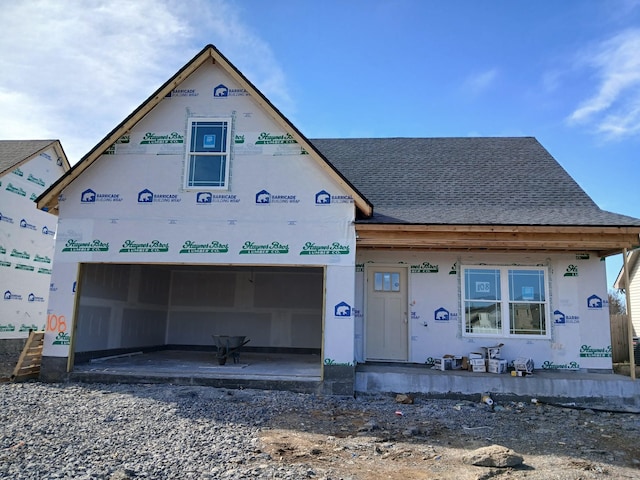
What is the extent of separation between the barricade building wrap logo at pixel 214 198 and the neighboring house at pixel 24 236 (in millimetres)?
9330

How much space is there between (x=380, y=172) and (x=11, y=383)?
31.3 ft

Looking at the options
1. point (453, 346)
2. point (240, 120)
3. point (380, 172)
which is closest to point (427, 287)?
point (453, 346)

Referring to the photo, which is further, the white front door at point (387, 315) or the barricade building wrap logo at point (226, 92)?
the white front door at point (387, 315)

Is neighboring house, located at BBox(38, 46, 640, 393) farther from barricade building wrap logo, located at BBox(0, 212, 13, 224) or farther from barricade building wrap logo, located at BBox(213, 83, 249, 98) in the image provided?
barricade building wrap logo, located at BBox(0, 212, 13, 224)

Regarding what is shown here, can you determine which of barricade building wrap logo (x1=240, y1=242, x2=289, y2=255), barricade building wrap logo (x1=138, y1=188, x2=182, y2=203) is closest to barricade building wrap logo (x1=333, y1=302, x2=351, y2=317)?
barricade building wrap logo (x1=240, y1=242, x2=289, y2=255)

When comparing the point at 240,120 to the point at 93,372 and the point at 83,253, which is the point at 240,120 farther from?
the point at 93,372

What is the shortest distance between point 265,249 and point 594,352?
7.44m

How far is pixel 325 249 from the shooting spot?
9.99 m

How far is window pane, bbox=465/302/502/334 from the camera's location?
1094 cm

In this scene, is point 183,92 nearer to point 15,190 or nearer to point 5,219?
point 5,219

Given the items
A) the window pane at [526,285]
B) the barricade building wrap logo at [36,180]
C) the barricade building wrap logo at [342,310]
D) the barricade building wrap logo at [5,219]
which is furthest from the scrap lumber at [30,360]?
the window pane at [526,285]

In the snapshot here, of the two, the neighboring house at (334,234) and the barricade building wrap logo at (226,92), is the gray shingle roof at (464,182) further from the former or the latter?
the barricade building wrap logo at (226,92)

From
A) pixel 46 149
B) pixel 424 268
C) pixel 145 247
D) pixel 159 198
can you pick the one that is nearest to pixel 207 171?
pixel 159 198

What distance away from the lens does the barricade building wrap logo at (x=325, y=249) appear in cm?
994
